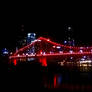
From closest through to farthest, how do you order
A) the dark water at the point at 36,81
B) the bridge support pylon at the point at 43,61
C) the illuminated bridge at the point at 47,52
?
the dark water at the point at 36,81, the bridge support pylon at the point at 43,61, the illuminated bridge at the point at 47,52

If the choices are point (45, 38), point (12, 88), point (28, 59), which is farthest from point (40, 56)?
point (12, 88)

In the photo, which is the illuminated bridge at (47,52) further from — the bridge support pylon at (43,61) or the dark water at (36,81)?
the dark water at (36,81)

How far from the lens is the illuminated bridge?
19.0 metres

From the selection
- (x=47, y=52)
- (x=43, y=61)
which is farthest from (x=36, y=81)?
(x=47, y=52)

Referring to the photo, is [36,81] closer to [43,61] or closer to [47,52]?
[43,61]

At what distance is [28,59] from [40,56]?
3.37 feet

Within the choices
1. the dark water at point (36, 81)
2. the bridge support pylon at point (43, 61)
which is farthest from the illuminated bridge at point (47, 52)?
the dark water at point (36, 81)

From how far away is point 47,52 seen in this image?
22.0 m

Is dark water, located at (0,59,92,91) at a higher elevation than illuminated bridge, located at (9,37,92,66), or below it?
below

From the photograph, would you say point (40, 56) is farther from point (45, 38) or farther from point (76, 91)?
point (76, 91)

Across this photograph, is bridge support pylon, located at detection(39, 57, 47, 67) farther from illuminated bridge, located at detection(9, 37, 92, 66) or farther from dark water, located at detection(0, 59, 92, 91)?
dark water, located at detection(0, 59, 92, 91)

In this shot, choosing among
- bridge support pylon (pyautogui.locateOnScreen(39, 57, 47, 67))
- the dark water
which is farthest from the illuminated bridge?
the dark water

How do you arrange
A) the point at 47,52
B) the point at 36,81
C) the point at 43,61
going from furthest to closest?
the point at 47,52 < the point at 43,61 < the point at 36,81

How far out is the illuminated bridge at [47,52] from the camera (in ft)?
62.3
